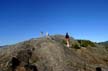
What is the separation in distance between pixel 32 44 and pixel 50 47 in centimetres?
314

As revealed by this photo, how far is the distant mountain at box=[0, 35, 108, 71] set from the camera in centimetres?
2942

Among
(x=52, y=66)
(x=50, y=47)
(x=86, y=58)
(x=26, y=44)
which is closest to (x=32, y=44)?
(x=26, y=44)

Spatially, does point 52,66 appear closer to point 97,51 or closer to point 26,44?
point 26,44

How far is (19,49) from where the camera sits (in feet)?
108

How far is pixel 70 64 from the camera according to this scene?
97.6 ft

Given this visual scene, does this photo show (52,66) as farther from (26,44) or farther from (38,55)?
(26,44)

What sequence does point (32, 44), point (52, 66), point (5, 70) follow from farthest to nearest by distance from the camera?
point (32, 44)
point (5, 70)
point (52, 66)

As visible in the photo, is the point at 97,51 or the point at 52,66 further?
the point at 97,51

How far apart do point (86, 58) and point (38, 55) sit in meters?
7.26

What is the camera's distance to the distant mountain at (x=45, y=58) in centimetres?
2942

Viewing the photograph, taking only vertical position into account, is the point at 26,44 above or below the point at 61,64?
above

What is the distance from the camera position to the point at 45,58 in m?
29.8

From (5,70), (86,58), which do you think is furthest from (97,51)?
(5,70)

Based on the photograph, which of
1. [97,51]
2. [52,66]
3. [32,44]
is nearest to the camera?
[52,66]
